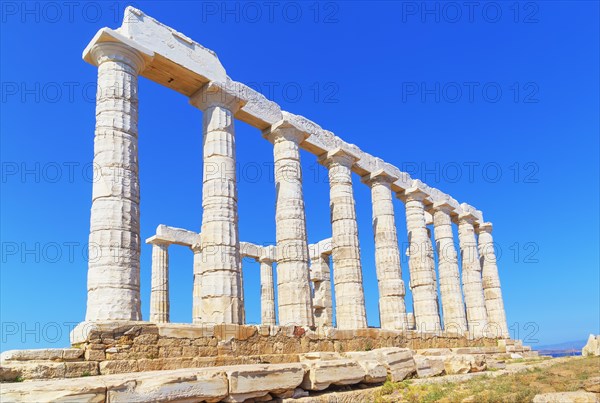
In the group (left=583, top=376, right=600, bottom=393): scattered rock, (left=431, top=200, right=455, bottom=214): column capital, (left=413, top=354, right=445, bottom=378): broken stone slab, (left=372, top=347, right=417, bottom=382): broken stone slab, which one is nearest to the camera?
(left=583, top=376, right=600, bottom=393): scattered rock

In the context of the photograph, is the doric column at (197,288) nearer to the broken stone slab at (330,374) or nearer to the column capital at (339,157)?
the column capital at (339,157)

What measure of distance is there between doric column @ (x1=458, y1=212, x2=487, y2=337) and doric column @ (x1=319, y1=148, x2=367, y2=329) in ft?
36.0

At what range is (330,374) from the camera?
9.52m

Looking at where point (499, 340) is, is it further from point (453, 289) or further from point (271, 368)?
point (271, 368)

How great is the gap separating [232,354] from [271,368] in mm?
4132

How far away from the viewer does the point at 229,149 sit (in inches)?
603

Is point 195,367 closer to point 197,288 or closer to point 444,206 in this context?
point 197,288

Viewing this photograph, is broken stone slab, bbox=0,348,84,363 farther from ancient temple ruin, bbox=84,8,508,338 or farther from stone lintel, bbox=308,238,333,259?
stone lintel, bbox=308,238,333,259

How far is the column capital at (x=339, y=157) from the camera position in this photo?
65.9 feet

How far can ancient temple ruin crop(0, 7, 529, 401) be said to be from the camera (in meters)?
9.91

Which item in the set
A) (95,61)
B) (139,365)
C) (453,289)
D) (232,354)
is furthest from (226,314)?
(453,289)

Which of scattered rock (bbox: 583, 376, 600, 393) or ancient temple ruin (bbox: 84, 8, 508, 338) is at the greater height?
ancient temple ruin (bbox: 84, 8, 508, 338)

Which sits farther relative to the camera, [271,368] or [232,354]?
[232,354]

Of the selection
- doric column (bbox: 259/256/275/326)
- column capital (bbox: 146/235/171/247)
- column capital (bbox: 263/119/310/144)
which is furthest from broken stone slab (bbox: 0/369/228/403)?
doric column (bbox: 259/256/275/326)
